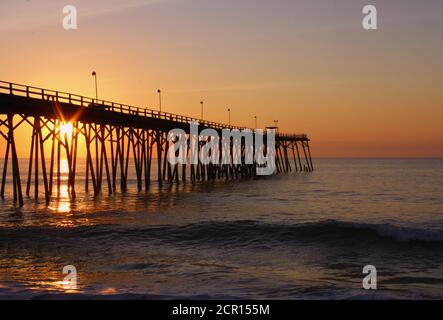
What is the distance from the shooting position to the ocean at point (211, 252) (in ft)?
37.0

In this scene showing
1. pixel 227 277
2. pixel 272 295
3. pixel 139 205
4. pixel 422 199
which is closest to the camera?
pixel 272 295

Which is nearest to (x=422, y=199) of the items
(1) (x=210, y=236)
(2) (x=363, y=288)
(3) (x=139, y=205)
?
(3) (x=139, y=205)

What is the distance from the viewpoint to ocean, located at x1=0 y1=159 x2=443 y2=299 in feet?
37.0

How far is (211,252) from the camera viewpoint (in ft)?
54.6

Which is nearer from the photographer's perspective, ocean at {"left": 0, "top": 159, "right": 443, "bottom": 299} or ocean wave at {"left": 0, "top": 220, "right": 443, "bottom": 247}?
ocean at {"left": 0, "top": 159, "right": 443, "bottom": 299}

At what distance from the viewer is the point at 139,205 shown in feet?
98.3

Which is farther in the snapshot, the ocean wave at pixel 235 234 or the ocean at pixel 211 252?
the ocean wave at pixel 235 234

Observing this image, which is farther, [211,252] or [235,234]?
[235,234]

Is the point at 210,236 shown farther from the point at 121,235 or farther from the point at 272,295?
the point at 272,295

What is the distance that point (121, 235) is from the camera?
19.1 meters
